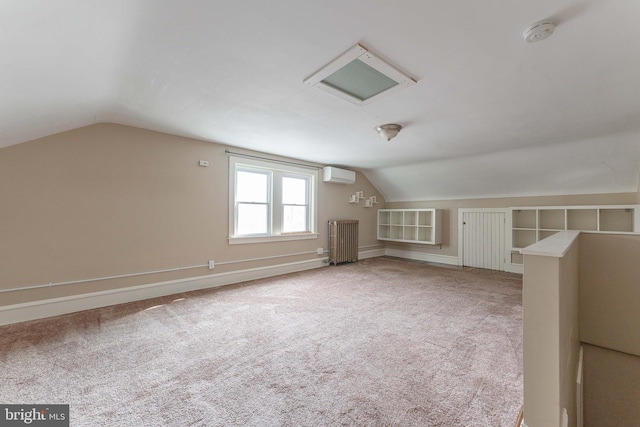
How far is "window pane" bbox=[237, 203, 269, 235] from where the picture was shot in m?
4.30

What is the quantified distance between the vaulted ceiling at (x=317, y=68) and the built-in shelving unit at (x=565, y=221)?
25.8 inches

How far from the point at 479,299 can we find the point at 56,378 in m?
4.33

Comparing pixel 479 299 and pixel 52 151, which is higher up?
pixel 52 151

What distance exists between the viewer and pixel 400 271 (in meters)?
5.03

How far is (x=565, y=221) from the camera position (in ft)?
14.4

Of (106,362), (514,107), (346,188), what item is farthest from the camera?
(346,188)

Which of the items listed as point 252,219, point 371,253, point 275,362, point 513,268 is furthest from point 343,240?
point 275,362

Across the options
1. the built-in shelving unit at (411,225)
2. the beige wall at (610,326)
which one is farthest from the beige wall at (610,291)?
the built-in shelving unit at (411,225)

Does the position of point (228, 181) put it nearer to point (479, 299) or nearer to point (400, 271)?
point (400, 271)

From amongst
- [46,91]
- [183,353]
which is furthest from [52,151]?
[183,353]

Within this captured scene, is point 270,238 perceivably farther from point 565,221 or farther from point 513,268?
point 565,221

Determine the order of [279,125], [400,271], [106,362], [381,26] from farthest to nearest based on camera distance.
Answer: [400,271]
[279,125]
[106,362]
[381,26]

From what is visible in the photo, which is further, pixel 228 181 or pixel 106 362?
pixel 228 181

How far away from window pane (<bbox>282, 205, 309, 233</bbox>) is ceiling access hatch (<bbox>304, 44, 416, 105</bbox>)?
293cm
